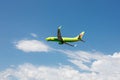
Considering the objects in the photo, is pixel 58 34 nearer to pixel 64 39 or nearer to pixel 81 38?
pixel 64 39

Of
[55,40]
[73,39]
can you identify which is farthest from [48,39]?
[73,39]

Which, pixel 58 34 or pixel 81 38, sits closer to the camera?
pixel 58 34

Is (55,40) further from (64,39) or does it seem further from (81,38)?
(81,38)

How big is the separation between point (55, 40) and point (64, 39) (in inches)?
289

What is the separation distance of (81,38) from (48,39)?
904 inches

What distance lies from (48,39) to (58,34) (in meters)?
16.2

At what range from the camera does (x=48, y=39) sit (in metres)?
180

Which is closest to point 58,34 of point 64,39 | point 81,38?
point 64,39

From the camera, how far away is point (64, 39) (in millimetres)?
172000

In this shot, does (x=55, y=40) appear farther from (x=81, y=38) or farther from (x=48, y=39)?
(x=81, y=38)

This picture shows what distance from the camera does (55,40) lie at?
6934 inches

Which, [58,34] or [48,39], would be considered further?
[48,39]

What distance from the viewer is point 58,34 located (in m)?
166

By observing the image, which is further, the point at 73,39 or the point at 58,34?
the point at 73,39
